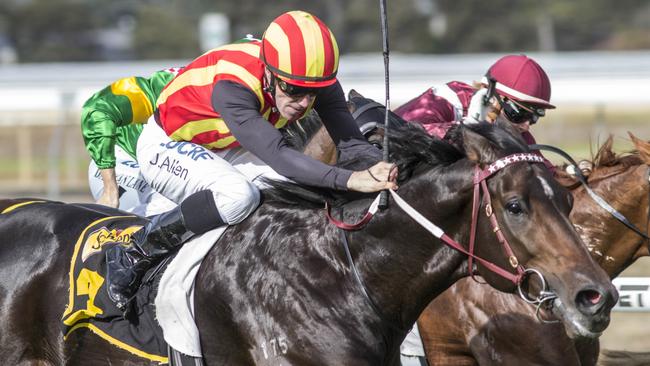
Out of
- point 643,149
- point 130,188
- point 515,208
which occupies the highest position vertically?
point 515,208

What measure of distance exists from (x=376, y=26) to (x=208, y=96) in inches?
1686

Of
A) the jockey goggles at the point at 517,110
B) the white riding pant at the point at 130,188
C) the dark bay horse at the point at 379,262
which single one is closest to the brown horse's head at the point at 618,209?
the jockey goggles at the point at 517,110

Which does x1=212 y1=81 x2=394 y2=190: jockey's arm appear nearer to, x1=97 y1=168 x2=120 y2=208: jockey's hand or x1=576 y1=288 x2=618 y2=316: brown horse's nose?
x1=576 y1=288 x2=618 y2=316: brown horse's nose

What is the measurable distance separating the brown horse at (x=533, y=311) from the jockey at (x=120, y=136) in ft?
4.68

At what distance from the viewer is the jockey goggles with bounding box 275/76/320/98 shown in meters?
4.07

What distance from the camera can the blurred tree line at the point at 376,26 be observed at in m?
46.1

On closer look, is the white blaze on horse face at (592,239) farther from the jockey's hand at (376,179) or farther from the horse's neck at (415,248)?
the jockey's hand at (376,179)

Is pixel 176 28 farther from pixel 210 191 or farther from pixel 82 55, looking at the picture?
pixel 210 191

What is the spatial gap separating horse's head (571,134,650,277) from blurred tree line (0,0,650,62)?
130 feet

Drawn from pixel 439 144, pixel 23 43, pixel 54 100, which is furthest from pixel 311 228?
pixel 23 43

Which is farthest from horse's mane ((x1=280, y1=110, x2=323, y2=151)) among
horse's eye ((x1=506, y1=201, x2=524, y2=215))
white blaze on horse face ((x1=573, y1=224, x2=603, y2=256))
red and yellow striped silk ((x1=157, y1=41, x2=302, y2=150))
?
horse's eye ((x1=506, y1=201, x2=524, y2=215))

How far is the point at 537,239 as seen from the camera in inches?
141

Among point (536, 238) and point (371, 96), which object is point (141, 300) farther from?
point (371, 96)

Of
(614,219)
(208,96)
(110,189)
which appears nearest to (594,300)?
(208,96)
